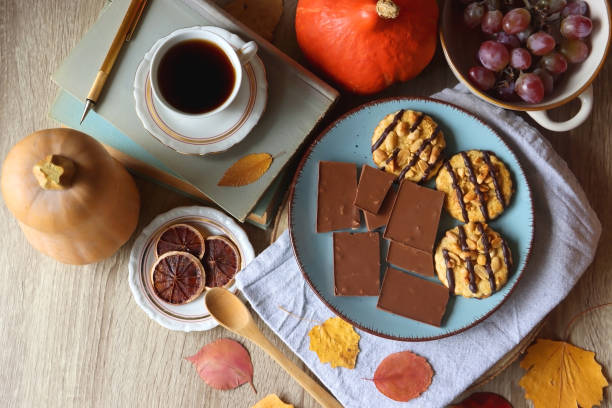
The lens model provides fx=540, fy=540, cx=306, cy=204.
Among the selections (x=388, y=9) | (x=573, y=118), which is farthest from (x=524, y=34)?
(x=388, y=9)

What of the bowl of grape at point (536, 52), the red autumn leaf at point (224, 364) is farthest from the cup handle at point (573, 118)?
the red autumn leaf at point (224, 364)

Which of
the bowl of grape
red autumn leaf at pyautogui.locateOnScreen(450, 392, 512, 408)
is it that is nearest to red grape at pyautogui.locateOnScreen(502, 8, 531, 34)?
the bowl of grape

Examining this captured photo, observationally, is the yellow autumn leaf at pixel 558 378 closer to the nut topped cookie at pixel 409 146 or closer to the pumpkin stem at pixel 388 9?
the nut topped cookie at pixel 409 146

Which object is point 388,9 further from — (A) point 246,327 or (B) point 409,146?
(A) point 246,327

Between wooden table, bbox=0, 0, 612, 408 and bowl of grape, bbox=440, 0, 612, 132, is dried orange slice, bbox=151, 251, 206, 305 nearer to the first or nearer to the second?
wooden table, bbox=0, 0, 612, 408

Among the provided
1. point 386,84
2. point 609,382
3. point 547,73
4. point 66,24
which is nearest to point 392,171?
point 386,84

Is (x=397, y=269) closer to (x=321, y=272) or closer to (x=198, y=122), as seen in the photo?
(x=321, y=272)
